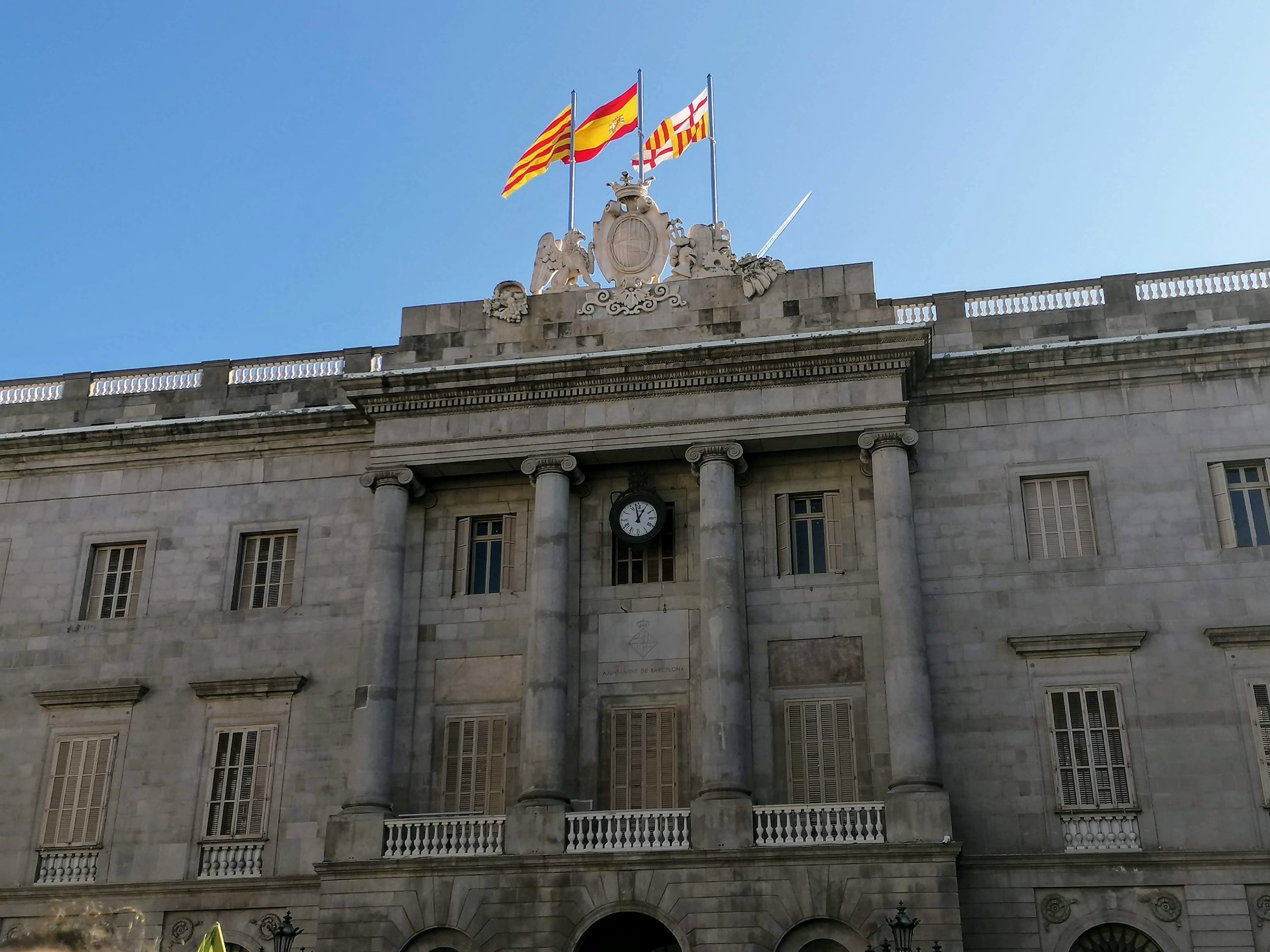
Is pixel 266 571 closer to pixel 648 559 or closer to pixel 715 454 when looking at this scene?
pixel 648 559

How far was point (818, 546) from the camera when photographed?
29234 mm

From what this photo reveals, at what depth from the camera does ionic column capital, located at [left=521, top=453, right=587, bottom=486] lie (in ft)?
96.8

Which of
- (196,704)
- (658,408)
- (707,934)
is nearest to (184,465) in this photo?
(196,704)

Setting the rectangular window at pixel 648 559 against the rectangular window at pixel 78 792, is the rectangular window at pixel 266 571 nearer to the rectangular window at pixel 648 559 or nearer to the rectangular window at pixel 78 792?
the rectangular window at pixel 78 792

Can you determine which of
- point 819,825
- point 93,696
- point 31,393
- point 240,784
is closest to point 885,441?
point 819,825

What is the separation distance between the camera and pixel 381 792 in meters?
27.7

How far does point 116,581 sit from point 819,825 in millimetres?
16293

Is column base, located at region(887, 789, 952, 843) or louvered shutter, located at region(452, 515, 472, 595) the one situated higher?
louvered shutter, located at region(452, 515, 472, 595)

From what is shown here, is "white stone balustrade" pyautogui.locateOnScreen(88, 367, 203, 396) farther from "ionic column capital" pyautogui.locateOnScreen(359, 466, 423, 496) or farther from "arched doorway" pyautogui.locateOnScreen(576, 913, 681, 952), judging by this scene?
"arched doorway" pyautogui.locateOnScreen(576, 913, 681, 952)

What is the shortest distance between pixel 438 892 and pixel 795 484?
10522 mm

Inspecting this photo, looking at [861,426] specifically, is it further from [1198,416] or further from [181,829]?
[181,829]

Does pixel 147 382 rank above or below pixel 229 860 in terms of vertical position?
above

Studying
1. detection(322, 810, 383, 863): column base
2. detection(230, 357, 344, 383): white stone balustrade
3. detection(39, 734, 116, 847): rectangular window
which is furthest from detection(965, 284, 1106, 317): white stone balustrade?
detection(39, 734, 116, 847): rectangular window

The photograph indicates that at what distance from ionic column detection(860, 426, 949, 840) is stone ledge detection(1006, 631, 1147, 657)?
1.95 meters
